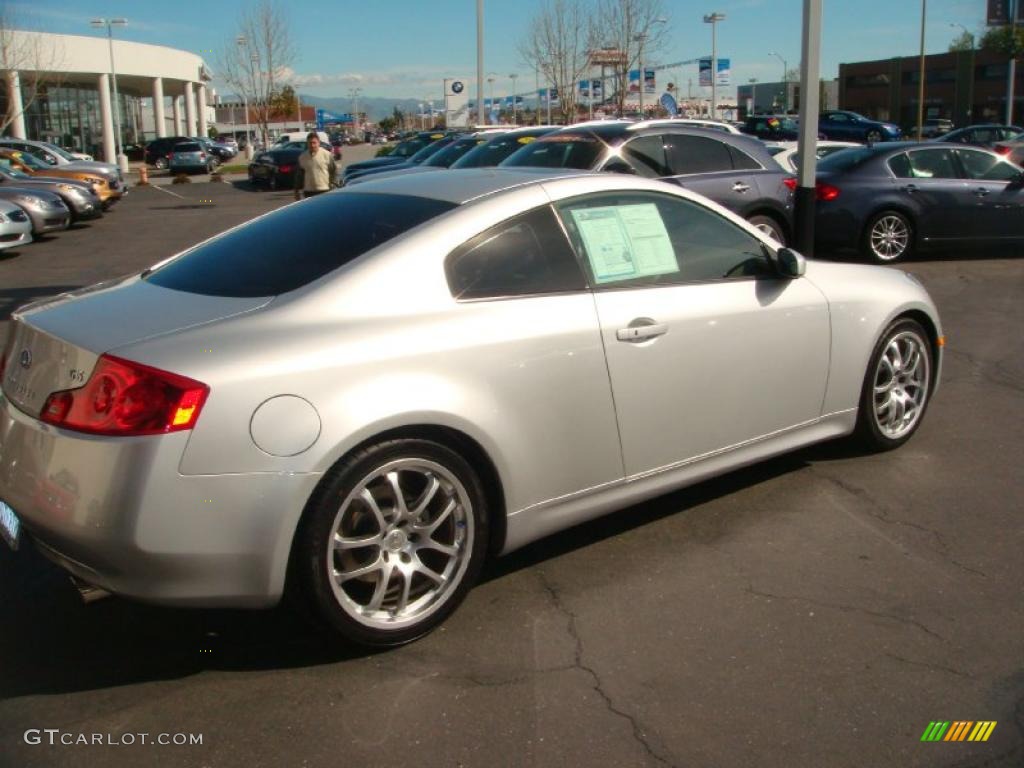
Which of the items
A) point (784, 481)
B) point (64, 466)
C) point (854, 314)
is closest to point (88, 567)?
point (64, 466)

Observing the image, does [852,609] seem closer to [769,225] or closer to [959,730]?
[959,730]

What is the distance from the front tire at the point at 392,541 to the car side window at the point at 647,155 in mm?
7327

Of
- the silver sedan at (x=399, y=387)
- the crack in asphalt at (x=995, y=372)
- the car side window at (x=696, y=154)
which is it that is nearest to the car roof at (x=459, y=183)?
the silver sedan at (x=399, y=387)

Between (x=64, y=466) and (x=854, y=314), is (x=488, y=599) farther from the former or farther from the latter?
(x=854, y=314)

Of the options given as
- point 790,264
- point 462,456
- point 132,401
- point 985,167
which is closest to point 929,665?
point 462,456

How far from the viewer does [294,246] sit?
12.8 ft

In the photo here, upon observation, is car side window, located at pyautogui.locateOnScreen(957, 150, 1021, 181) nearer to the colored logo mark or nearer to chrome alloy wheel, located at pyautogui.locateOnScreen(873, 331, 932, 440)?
chrome alloy wheel, located at pyautogui.locateOnScreen(873, 331, 932, 440)

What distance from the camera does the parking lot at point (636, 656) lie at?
2887 mm

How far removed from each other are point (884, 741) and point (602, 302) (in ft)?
6.00

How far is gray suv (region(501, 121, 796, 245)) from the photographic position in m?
10.3

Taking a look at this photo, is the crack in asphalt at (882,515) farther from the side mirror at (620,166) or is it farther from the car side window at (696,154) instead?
the car side window at (696,154)

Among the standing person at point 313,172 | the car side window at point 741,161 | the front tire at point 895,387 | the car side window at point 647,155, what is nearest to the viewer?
the front tire at point 895,387
